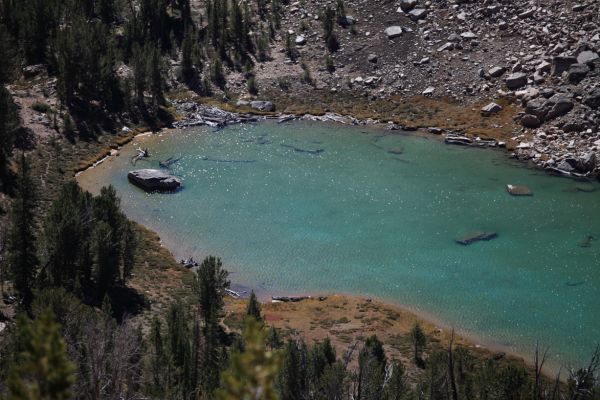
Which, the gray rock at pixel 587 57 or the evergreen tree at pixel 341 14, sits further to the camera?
the evergreen tree at pixel 341 14

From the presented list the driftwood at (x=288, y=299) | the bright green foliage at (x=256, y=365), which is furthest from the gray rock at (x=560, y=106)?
the bright green foliage at (x=256, y=365)

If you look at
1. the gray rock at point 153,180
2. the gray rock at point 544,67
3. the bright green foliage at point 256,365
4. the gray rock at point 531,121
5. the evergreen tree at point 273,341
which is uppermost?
the bright green foliage at point 256,365

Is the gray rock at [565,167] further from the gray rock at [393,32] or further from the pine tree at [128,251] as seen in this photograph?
the pine tree at [128,251]

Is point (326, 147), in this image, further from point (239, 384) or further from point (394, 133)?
point (239, 384)

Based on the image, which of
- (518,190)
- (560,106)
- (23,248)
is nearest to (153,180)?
(23,248)

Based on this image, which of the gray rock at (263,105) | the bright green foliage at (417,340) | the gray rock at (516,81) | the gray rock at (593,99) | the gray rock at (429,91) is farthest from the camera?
the gray rock at (429,91)

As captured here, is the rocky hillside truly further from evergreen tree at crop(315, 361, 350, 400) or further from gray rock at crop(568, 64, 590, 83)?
A: evergreen tree at crop(315, 361, 350, 400)

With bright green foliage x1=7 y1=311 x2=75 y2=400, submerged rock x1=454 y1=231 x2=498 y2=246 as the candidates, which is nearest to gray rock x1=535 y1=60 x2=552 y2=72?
submerged rock x1=454 y1=231 x2=498 y2=246

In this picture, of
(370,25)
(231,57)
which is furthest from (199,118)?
(370,25)
